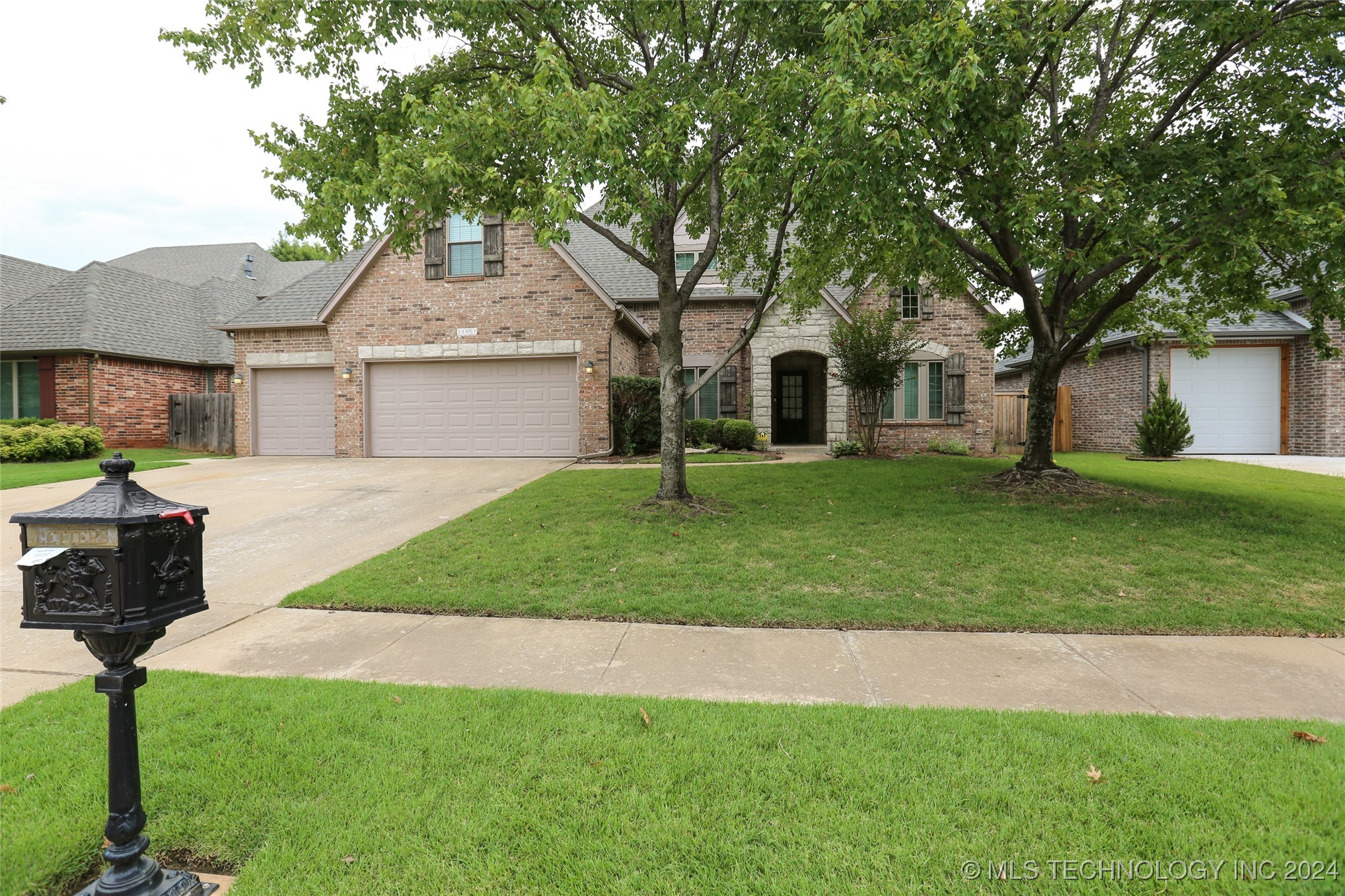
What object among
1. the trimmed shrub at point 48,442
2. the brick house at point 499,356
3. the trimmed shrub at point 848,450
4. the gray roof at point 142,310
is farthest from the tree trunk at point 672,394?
the trimmed shrub at point 48,442

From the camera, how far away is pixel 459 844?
211 cm

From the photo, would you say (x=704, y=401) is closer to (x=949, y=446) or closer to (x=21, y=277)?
(x=949, y=446)

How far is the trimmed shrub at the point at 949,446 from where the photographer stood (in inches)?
626

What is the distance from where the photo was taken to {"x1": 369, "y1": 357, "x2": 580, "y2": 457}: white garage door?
14.8m

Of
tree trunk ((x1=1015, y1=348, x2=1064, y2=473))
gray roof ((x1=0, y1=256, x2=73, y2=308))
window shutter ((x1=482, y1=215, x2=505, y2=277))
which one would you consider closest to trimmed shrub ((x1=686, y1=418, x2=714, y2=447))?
window shutter ((x1=482, y1=215, x2=505, y2=277))

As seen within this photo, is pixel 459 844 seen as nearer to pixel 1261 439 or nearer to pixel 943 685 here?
pixel 943 685

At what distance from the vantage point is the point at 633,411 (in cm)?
1438

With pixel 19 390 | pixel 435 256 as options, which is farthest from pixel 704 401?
pixel 19 390

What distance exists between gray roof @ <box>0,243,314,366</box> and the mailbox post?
18.7 m

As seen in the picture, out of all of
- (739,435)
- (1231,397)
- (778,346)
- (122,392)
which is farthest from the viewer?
(122,392)

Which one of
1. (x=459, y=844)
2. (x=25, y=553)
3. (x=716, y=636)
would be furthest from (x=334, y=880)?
(x=716, y=636)

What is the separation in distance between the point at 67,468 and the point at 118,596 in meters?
15.6

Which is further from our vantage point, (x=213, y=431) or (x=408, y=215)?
(x=213, y=431)

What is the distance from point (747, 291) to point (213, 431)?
50.1ft
